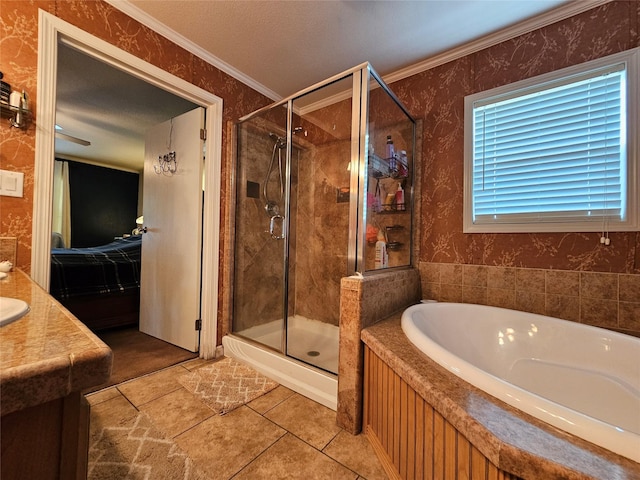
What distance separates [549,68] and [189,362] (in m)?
3.09

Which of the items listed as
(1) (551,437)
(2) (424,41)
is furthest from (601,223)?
(2) (424,41)

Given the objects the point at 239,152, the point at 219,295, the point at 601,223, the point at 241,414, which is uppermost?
the point at 239,152

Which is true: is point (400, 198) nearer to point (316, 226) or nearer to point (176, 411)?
point (316, 226)

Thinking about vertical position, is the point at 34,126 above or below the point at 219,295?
above

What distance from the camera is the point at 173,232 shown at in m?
2.26

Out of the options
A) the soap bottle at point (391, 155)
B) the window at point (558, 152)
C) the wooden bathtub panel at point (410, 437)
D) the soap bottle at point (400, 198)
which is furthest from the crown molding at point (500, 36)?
the wooden bathtub panel at point (410, 437)

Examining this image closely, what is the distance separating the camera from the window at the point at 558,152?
140 cm

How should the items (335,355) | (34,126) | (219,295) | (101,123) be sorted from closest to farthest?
(34,126), (335,355), (219,295), (101,123)

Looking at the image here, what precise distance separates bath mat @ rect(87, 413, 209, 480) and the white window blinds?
81.9 inches

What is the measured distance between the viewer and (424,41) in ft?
5.93

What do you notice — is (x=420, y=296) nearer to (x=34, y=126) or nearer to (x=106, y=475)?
(x=106, y=475)

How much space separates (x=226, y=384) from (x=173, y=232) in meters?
1.31

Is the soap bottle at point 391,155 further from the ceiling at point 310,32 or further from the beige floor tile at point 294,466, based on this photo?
the beige floor tile at point 294,466

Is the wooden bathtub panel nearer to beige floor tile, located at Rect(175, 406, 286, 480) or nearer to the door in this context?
beige floor tile, located at Rect(175, 406, 286, 480)
